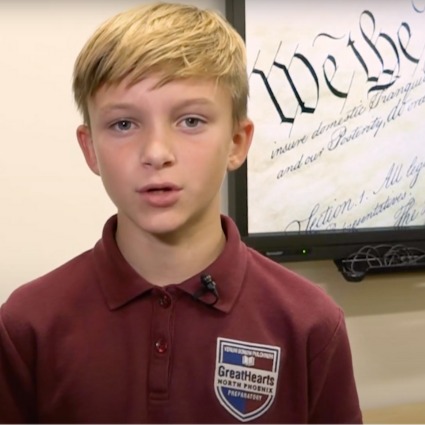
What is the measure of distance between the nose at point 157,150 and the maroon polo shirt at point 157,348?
153 millimetres

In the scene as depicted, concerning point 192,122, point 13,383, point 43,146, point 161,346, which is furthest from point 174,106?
point 43,146

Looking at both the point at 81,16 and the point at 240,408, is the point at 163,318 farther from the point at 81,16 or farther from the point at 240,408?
the point at 81,16

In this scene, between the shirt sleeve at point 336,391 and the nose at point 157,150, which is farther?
the shirt sleeve at point 336,391

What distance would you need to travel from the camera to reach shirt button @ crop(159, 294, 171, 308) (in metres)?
0.65

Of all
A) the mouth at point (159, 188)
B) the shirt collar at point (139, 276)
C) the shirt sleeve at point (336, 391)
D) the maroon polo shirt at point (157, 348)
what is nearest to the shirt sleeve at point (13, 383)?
the maroon polo shirt at point (157, 348)

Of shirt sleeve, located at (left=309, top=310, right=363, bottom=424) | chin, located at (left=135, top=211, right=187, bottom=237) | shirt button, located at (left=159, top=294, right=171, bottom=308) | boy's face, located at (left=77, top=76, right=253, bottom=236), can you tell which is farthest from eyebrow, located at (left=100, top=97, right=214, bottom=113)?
shirt sleeve, located at (left=309, top=310, right=363, bottom=424)

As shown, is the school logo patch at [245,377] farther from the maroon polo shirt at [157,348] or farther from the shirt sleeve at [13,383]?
the shirt sleeve at [13,383]

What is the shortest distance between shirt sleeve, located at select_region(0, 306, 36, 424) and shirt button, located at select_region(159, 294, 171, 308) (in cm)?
16

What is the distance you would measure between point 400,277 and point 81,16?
2.84ft

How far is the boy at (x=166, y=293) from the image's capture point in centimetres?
61

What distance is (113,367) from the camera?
65 cm

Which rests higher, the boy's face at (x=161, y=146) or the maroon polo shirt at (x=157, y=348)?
the boy's face at (x=161, y=146)

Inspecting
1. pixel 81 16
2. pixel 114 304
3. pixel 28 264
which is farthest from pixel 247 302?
pixel 81 16

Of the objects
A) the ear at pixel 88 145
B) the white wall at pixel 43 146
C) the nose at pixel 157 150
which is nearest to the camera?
the nose at pixel 157 150
